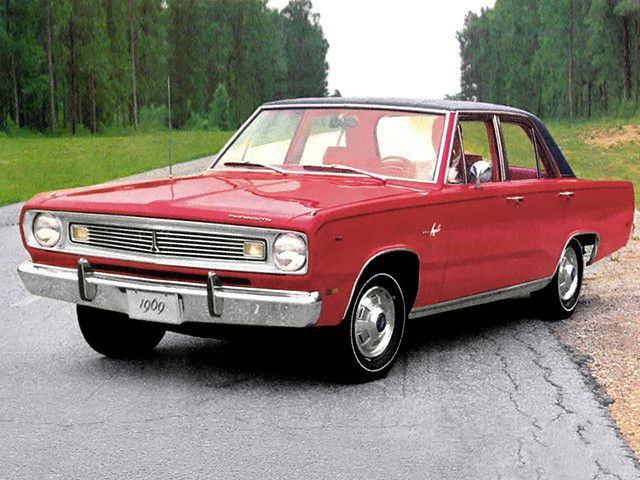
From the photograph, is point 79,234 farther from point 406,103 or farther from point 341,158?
point 406,103

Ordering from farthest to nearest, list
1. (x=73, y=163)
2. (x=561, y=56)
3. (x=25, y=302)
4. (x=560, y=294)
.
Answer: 1. (x=561, y=56)
2. (x=73, y=163)
3. (x=25, y=302)
4. (x=560, y=294)

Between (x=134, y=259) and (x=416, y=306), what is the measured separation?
172 centimetres

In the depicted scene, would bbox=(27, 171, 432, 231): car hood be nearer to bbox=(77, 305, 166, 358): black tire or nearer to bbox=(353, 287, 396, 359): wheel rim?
bbox=(353, 287, 396, 359): wheel rim

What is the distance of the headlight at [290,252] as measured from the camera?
237 inches

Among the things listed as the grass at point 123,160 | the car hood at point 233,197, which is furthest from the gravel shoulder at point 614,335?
the grass at point 123,160

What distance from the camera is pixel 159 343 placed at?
25.5 ft

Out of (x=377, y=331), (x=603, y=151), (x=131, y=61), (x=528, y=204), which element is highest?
(x=131, y=61)

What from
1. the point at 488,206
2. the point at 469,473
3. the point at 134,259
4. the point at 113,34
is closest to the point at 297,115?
the point at 488,206

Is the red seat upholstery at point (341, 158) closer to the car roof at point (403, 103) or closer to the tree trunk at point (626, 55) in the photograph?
the car roof at point (403, 103)

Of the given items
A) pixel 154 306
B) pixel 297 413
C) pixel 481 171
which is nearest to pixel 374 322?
pixel 297 413

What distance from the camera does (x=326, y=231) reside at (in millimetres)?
6043

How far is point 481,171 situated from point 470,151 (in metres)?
0.84

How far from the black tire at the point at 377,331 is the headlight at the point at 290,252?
0.53 m

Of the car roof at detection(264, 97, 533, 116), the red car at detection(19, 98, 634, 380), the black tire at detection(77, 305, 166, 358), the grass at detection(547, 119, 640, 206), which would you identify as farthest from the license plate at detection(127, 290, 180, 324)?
the grass at detection(547, 119, 640, 206)
